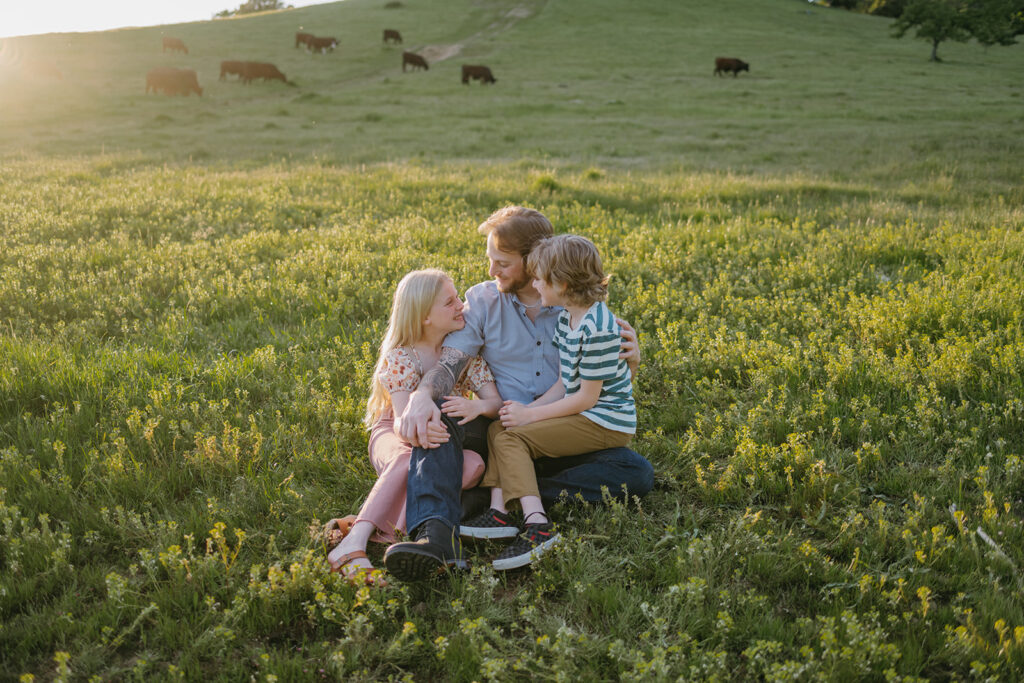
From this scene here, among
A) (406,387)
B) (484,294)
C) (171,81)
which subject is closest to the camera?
(406,387)

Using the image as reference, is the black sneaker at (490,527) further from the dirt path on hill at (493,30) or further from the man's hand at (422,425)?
the dirt path on hill at (493,30)

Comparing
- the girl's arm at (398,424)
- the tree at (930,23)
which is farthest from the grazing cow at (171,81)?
the tree at (930,23)

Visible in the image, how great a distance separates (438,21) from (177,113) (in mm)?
39594

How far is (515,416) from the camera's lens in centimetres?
436

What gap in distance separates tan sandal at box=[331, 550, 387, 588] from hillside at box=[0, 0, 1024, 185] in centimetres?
1394

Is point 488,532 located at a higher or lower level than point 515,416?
lower

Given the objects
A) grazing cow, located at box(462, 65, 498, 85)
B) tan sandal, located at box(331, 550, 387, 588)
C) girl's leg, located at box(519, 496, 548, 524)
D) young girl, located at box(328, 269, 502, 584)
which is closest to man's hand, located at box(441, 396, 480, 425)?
young girl, located at box(328, 269, 502, 584)

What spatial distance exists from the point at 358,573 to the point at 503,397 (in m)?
1.75

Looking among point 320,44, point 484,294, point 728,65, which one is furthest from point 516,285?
point 320,44

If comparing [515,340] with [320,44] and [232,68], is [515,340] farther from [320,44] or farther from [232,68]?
[320,44]

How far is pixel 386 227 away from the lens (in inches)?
394

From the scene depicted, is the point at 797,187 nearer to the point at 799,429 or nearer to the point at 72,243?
the point at 799,429

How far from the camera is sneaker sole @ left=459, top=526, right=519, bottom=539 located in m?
4.00

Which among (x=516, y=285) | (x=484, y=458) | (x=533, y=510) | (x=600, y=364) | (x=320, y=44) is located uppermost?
(x=320, y=44)
